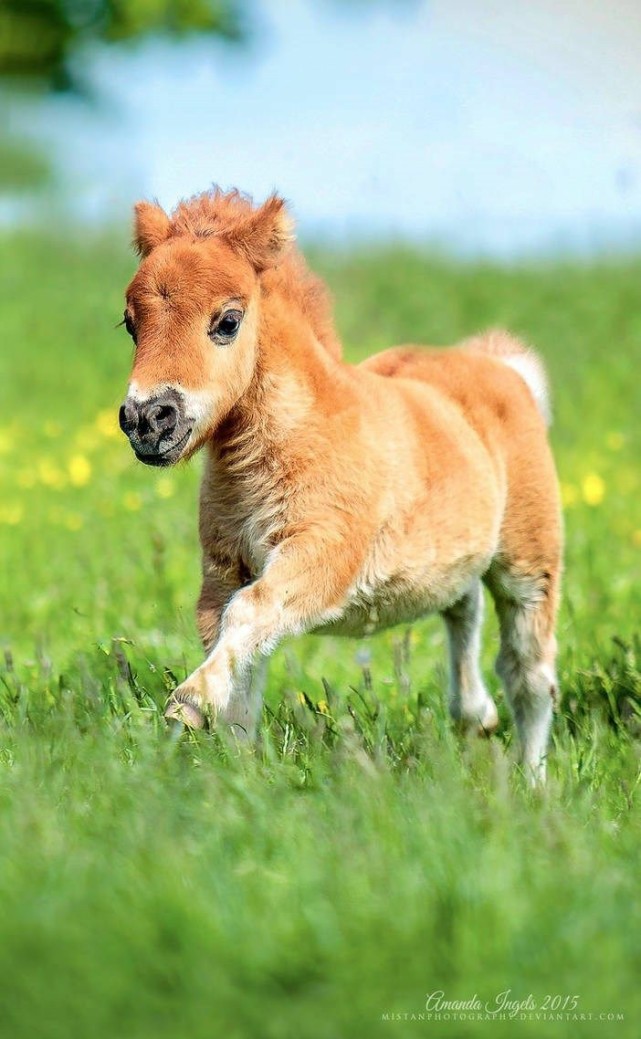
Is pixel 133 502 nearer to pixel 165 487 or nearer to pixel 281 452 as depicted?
pixel 165 487

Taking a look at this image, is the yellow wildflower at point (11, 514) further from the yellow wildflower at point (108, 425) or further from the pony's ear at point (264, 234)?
the pony's ear at point (264, 234)

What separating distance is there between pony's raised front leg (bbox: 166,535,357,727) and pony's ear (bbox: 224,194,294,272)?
875 millimetres

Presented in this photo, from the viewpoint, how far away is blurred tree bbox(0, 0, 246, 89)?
24578 millimetres

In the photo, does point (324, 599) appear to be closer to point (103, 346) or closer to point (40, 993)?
point (40, 993)

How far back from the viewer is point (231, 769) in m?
3.94

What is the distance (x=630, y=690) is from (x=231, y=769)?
6.82ft

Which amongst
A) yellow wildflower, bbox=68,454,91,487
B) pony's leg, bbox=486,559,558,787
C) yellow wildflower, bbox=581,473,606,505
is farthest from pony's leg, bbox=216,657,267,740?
yellow wildflower, bbox=68,454,91,487

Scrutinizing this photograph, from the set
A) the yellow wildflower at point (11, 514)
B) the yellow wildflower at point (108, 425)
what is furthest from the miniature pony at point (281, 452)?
the yellow wildflower at point (108, 425)

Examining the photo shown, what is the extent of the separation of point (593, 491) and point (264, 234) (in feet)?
16.5

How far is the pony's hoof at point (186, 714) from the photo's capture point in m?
3.93

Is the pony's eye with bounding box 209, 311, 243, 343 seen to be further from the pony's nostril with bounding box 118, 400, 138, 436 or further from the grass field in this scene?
the grass field

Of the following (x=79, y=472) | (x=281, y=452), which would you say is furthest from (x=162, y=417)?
(x=79, y=472)

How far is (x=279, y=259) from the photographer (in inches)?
172

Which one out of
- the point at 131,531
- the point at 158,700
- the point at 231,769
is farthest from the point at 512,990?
the point at 131,531
